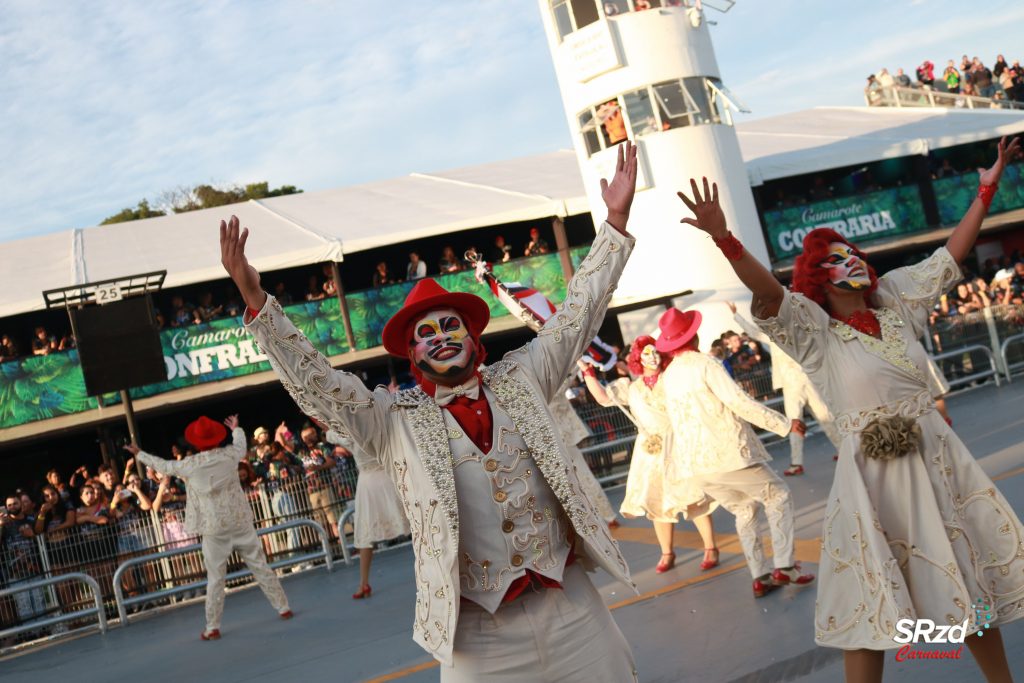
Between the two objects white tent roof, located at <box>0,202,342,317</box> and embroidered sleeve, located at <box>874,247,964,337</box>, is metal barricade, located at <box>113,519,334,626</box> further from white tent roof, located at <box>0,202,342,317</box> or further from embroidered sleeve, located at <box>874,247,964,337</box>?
embroidered sleeve, located at <box>874,247,964,337</box>

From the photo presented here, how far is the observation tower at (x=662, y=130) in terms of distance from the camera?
21984 mm

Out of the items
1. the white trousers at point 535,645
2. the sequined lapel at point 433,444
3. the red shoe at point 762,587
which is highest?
the sequined lapel at point 433,444

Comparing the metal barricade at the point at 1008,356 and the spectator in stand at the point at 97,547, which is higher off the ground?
the spectator in stand at the point at 97,547

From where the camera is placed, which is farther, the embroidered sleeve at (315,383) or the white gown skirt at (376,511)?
the white gown skirt at (376,511)

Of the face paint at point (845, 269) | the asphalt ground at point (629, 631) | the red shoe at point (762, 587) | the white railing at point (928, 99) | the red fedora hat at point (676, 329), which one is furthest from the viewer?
the white railing at point (928, 99)

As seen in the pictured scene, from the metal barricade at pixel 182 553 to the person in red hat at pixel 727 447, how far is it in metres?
5.86

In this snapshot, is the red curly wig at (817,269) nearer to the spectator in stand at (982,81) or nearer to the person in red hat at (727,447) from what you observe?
the person in red hat at (727,447)

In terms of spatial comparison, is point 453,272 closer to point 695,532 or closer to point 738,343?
point 738,343

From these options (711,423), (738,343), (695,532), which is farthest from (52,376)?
(711,423)

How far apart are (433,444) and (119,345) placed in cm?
1368

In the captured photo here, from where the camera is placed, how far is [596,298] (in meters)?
4.10

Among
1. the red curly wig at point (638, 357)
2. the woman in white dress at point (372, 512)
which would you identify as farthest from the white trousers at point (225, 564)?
the red curly wig at point (638, 357)

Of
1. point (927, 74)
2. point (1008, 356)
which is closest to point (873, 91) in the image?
point (927, 74)

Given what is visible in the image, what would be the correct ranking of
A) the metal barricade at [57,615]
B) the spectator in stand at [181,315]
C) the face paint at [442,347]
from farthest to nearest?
the spectator in stand at [181,315], the metal barricade at [57,615], the face paint at [442,347]
